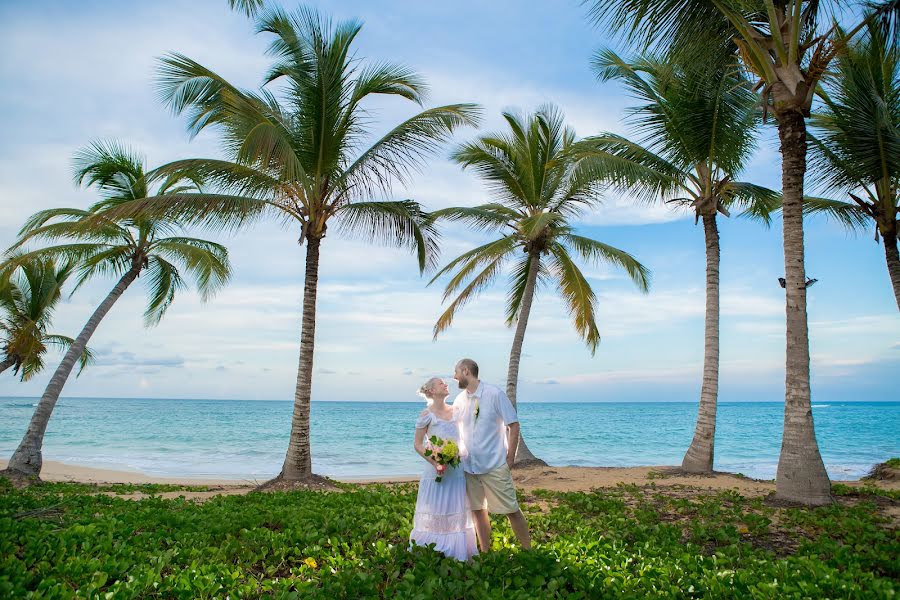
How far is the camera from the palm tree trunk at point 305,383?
11.8 metres

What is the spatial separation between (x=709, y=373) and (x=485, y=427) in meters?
8.88

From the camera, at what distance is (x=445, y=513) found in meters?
5.07

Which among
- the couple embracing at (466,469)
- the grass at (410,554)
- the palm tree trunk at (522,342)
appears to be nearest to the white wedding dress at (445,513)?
the couple embracing at (466,469)

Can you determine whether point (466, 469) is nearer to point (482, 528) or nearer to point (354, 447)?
point (482, 528)

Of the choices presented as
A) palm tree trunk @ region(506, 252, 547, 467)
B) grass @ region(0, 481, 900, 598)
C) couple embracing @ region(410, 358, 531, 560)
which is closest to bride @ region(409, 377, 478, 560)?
couple embracing @ region(410, 358, 531, 560)

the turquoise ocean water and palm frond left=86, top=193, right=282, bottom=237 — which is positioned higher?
palm frond left=86, top=193, right=282, bottom=237

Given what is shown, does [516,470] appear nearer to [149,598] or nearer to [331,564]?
[331,564]

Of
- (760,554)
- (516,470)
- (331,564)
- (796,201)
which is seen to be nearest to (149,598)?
(331,564)

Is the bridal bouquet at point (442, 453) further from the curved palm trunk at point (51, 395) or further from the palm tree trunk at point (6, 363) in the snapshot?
the palm tree trunk at point (6, 363)

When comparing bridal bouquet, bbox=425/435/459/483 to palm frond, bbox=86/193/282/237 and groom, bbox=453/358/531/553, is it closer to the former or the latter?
groom, bbox=453/358/531/553

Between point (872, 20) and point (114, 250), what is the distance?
16.9 m

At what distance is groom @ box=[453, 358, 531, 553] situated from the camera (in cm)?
511

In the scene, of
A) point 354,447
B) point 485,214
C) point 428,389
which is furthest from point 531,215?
point 354,447

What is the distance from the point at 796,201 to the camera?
28.5 feet
